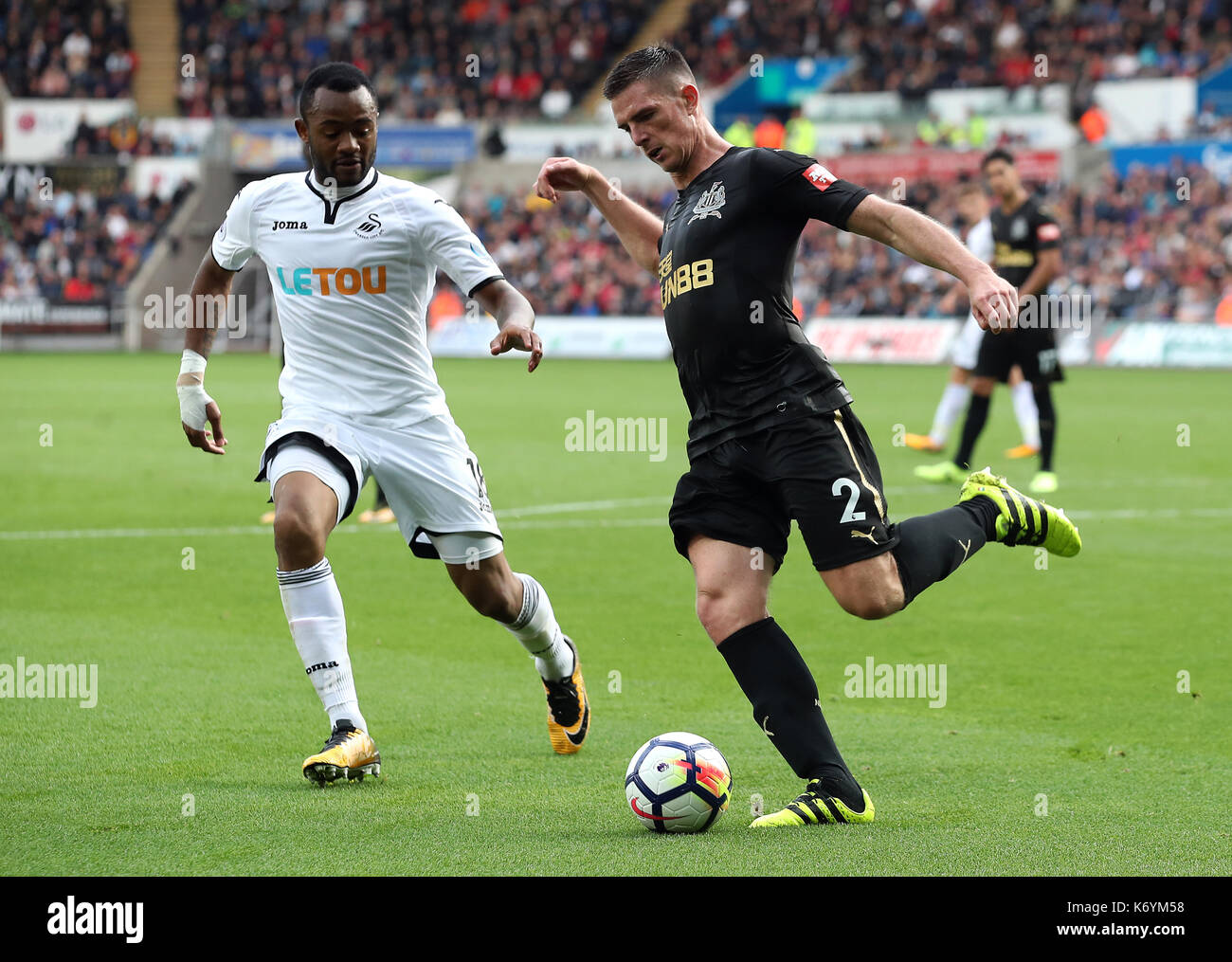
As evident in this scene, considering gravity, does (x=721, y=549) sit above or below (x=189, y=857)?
A: above

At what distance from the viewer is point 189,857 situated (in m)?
4.09

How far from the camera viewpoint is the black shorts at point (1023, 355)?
498 inches

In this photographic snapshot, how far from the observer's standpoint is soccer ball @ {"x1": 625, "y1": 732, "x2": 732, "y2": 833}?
4.46 meters

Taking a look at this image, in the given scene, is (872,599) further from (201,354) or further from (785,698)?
(201,354)

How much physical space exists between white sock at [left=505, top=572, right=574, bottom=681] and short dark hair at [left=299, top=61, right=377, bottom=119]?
1.70 metres

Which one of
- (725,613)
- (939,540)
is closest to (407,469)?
(725,613)

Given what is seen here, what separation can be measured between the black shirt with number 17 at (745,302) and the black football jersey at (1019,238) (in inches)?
336

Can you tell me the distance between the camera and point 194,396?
557 centimetres

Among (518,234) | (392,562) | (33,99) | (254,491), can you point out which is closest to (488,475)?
(254,491)

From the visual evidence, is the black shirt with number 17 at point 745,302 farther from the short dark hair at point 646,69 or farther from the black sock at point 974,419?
the black sock at point 974,419

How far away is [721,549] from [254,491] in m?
8.86

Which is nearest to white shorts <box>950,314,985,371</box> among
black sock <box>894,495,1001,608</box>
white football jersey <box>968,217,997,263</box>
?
white football jersey <box>968,217,997,263</box>

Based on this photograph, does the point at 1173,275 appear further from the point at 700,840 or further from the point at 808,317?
the point at 700,840

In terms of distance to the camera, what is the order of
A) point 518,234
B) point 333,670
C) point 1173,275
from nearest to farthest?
point 333,670 < point 1173,275 < point 518,234
